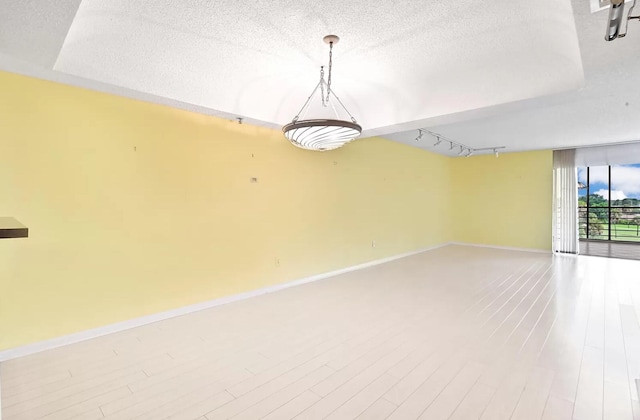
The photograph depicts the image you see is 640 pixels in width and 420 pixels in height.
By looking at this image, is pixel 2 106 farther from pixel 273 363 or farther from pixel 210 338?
pixel 273 363

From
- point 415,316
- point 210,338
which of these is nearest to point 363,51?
point 415,316

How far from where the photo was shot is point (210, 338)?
289cm

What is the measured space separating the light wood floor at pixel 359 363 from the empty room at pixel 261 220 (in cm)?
2

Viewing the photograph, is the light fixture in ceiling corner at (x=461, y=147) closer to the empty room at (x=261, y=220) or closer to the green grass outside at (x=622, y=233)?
the empty room at (x=261, y=220)

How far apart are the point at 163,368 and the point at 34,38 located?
2560 millimetres

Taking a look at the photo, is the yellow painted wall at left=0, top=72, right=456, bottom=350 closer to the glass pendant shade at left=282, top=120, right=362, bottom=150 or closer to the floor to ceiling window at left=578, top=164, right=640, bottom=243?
the glass pendant shade at left=282, top=120, right=362, bottom=150

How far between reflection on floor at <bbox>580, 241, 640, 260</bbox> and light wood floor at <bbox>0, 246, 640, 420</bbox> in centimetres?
387

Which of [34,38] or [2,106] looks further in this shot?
[2,106]

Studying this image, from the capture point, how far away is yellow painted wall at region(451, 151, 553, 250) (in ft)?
24.7

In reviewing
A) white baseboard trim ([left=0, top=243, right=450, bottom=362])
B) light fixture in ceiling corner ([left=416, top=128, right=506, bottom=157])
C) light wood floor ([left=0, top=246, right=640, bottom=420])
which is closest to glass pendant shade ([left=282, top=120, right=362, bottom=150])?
light wood floor ([left=0, top=246, right=640, bottom=420])

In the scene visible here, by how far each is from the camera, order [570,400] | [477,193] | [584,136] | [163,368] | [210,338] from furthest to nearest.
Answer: [477,193], [584,136], [210,338], [163,368], [570,400]

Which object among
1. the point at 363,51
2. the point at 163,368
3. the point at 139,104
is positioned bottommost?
the point at 163,368

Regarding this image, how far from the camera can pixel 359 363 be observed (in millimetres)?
2418

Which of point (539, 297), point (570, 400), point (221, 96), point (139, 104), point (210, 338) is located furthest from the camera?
point (539, 297)
